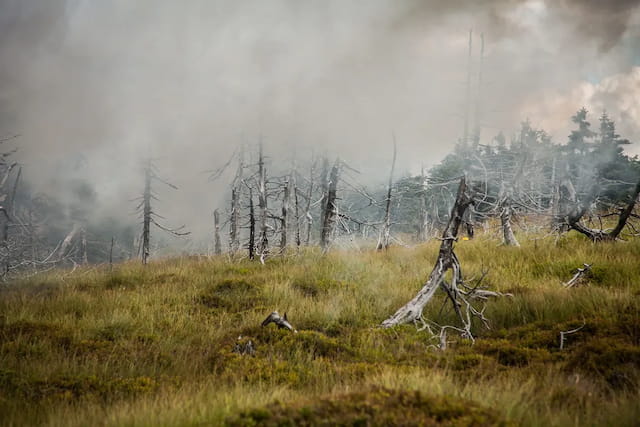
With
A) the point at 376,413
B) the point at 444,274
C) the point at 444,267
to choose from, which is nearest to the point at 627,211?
the point at 444,267

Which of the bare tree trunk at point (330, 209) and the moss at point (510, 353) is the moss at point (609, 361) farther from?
the bare tree trunk at point (330, 209)

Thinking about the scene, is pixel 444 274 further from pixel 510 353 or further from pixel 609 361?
pixel 609 361

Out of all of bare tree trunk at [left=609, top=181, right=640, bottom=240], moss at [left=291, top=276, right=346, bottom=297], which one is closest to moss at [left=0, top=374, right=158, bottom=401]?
moss at [left=291, top=276, right=346, bottom=297]

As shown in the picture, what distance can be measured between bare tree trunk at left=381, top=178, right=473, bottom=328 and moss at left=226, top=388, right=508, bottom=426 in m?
3.29

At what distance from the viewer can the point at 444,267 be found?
19.9ft

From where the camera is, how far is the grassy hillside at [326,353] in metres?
2.79

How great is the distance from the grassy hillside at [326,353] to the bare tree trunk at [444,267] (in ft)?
1.06

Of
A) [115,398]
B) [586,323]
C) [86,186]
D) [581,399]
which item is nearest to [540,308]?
[586,323]

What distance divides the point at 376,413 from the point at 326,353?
2.65m

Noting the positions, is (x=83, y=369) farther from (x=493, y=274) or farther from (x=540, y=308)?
(x=493, y=274)

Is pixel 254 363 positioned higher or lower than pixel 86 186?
lower

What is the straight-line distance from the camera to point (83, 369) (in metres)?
4.30

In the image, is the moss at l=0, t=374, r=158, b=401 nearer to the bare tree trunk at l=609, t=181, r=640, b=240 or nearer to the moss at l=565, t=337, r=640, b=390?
the moss at l=565, t=337, r=640, b=390

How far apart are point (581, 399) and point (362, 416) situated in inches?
80.2
